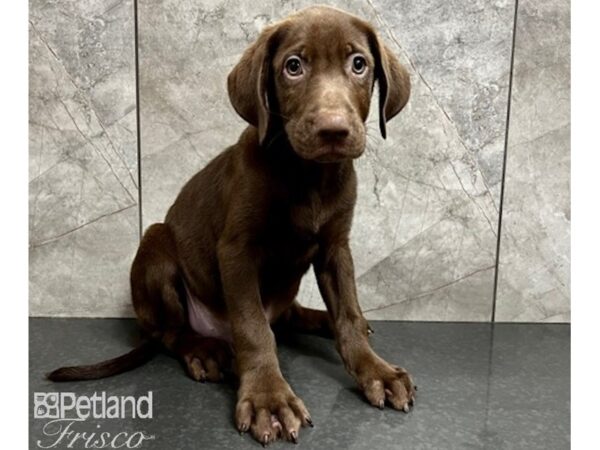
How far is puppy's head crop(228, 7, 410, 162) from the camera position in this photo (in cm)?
177

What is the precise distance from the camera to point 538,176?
2775mm

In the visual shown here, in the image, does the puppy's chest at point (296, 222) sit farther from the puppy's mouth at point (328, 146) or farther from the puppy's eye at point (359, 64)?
the puppy's eye at point (359, 64)

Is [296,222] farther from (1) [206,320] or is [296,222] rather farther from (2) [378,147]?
Answer: (2) [378,147]

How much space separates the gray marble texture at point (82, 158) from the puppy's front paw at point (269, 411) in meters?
1.12

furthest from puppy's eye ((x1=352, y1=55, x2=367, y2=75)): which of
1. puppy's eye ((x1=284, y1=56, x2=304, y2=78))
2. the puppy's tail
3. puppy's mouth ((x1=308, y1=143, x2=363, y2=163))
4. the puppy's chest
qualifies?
the puppy's tail

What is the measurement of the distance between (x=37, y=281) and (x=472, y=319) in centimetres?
187

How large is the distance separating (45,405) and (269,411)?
2.31 ft

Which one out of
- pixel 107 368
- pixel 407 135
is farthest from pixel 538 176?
pixel 107 368

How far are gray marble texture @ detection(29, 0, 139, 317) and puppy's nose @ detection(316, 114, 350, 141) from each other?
1195 millimetres

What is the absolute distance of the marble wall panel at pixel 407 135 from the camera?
263 cm

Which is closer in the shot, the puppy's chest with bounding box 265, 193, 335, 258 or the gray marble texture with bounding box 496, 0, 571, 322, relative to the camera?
the puppy's chest with bounding box 265, 193, 335, 258

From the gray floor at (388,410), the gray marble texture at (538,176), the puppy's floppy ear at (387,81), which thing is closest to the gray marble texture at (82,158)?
the gray floor at (388,410)

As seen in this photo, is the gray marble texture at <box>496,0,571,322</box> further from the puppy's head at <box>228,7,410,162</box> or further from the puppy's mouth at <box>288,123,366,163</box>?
the puppy's mouth at <box>288,123,366,163</box>

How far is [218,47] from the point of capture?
2.65 meters
